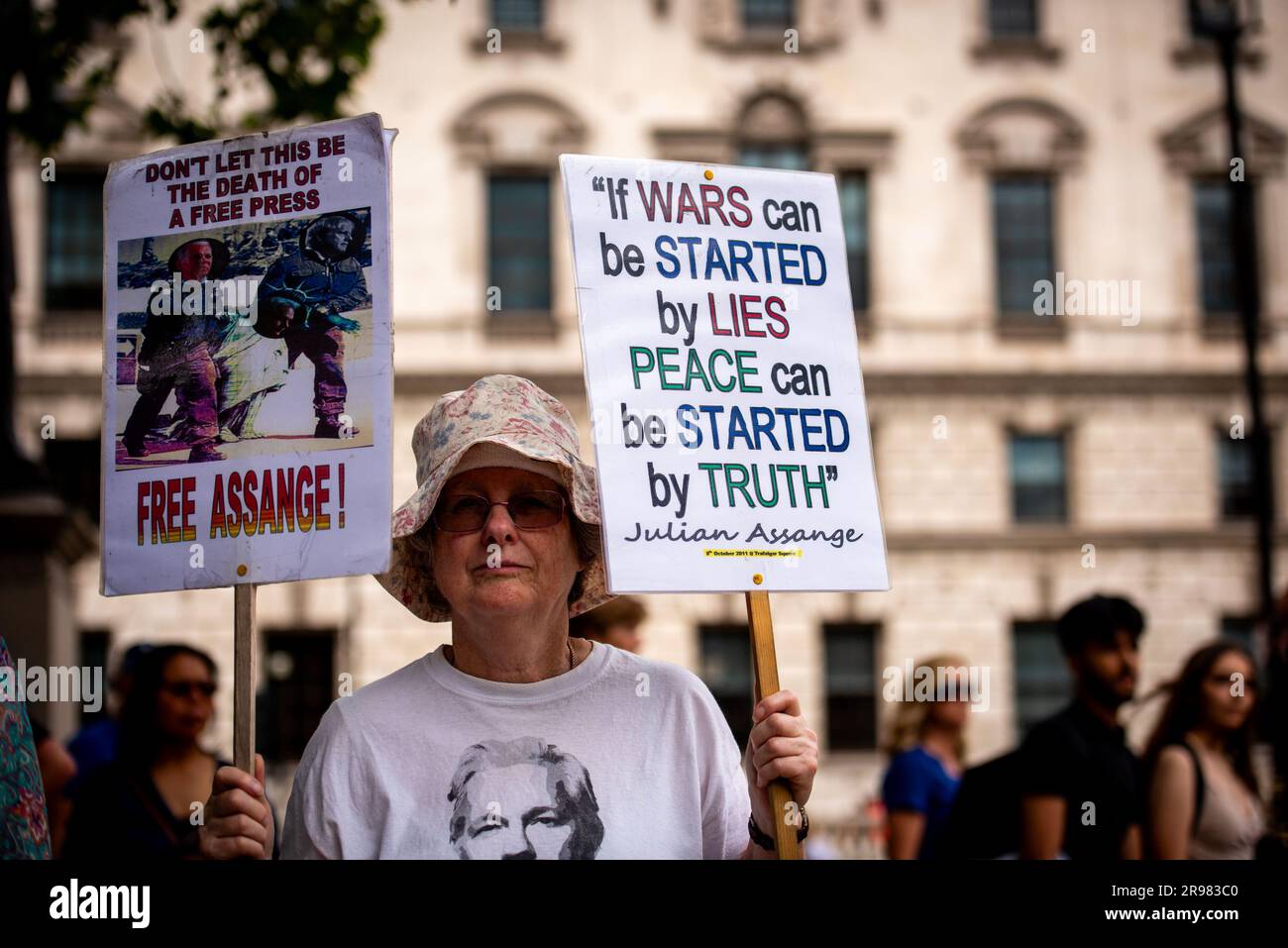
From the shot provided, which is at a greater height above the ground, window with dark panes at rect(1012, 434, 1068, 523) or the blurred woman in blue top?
window with dark panes at rect(1012, 434, 1068, 523)

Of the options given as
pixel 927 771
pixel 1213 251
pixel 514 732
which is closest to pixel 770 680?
pixel 514 732

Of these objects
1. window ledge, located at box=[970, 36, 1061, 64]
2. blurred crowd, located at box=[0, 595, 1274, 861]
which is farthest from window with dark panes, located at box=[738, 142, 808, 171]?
blurred crowd, located at box=[0, 595, 1274, 861]

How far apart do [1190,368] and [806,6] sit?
8.13m

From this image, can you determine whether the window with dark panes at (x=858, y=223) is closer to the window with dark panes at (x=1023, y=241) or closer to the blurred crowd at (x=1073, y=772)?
the window with dark panes at (x=1023, y=241)

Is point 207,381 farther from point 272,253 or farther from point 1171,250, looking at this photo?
point 1171,250

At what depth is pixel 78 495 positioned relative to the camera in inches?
947

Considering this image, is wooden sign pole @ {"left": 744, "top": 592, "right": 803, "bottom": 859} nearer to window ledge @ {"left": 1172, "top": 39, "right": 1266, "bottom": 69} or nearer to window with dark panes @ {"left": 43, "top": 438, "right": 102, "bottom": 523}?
window with dark panes @ {"left": 43, "top": 438, "right": 102, "bottom": 523}

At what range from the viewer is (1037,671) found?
25.2 meters

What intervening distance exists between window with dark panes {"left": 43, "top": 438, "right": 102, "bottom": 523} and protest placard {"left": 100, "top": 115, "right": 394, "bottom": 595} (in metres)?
21.5

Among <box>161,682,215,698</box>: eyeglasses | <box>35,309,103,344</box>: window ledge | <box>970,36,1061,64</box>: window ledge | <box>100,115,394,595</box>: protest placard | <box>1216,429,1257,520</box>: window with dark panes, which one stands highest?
<box>970,36,1061,64</box>: window ledge

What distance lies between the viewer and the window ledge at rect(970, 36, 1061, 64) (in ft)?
86.5

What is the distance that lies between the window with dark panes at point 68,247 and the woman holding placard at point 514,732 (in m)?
23.2

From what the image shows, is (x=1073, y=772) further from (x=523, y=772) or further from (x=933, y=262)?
(x=933, y=262)
